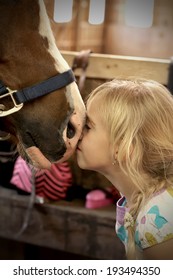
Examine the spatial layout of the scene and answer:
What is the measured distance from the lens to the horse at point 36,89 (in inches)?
28.7

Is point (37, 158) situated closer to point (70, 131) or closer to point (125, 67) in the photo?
point (70, 131)

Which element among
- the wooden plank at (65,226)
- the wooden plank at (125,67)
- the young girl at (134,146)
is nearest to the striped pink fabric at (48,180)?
the wooden plank at (65,226)

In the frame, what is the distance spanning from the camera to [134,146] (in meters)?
0.75

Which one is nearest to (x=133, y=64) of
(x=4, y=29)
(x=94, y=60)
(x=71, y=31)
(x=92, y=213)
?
(x=94, y=60)

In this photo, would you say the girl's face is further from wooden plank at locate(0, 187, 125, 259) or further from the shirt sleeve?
wooden plank at locate(0, 187, 125, 259)

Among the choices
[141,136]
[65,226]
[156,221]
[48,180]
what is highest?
[141,136]

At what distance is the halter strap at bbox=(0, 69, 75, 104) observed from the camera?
2.41 ft

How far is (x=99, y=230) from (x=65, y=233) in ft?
0.41

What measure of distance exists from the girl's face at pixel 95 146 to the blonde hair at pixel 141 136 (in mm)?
12

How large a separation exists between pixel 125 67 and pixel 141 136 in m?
0.67

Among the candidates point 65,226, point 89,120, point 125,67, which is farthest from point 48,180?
point 89,120

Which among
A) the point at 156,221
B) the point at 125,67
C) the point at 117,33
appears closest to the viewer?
the point at 156,221

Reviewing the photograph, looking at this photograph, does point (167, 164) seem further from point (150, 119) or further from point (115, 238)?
point (115, 238)

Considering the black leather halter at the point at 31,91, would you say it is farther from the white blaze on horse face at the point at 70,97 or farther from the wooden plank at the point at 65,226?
the wooden plank at the point at 65,226
